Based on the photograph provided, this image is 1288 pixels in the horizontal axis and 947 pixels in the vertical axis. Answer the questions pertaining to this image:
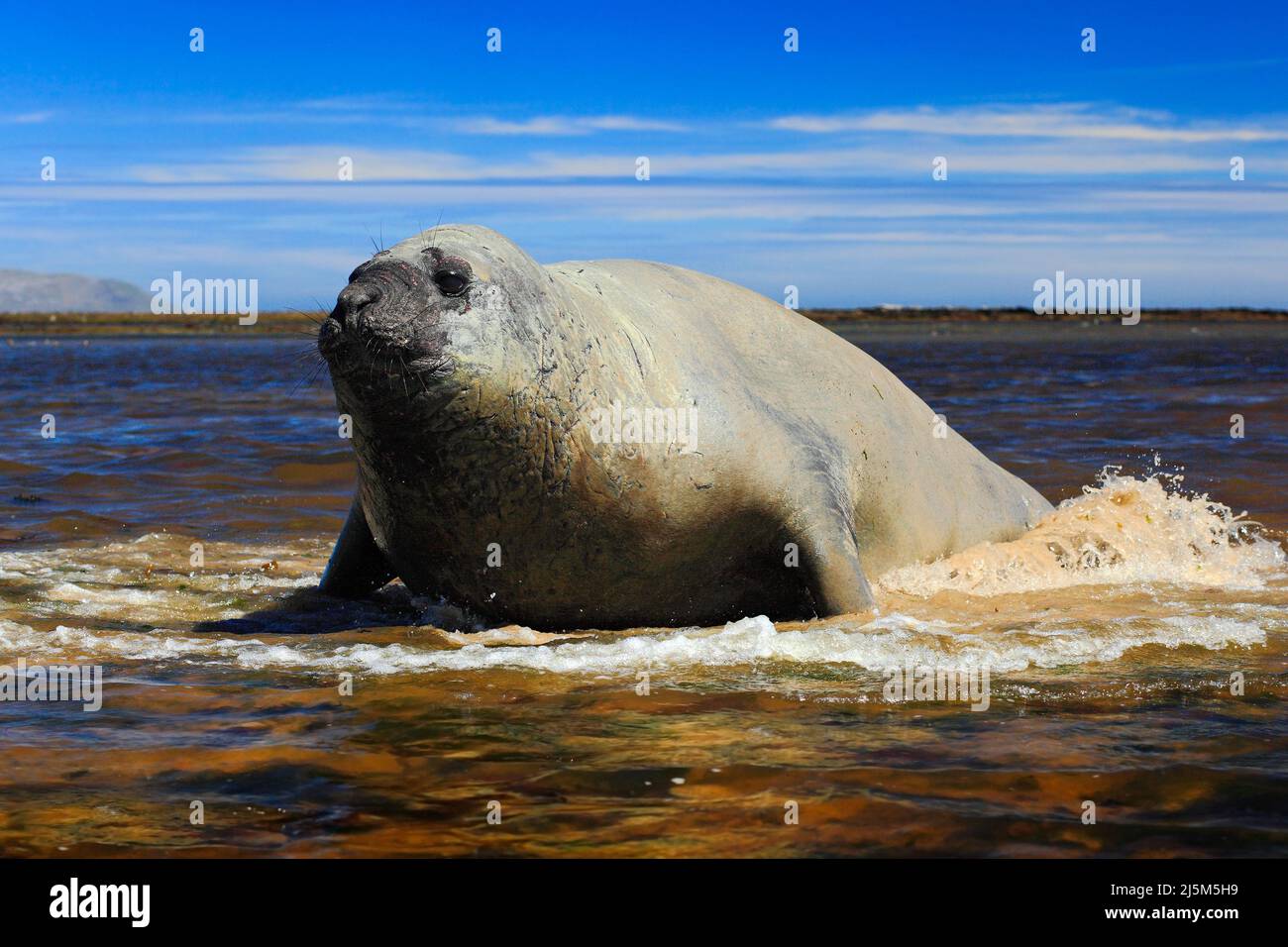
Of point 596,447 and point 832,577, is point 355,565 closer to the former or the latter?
point 596,447

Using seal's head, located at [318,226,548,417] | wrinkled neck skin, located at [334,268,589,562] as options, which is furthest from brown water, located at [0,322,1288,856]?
seal's head, located at [318,226,548,417]

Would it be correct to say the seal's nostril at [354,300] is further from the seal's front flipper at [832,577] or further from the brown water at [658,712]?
the seal's front flipper at [832,577]

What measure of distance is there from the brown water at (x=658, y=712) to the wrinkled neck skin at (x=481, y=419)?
542mm

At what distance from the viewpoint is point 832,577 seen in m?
6.09

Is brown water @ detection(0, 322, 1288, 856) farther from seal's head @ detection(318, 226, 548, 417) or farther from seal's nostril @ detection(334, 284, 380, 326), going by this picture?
seal's nostril @ detection(334, 284, 380, 326)

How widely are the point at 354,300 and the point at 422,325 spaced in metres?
0.24

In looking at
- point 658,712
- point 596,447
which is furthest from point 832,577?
point 658,712

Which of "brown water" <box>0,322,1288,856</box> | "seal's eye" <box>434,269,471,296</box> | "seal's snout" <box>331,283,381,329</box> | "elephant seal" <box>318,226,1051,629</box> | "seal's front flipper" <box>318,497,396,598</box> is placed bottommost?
"brown water" <box>0,322,1288,856</box>

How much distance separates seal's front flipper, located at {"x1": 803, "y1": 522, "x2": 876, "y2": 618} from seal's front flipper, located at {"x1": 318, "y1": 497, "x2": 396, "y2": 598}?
75.3 inches

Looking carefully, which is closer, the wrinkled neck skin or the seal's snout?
the seal's snout

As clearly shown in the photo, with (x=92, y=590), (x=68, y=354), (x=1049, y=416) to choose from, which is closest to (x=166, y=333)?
(x=68, y=354)

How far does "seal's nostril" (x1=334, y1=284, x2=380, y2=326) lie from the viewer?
4.99 metres

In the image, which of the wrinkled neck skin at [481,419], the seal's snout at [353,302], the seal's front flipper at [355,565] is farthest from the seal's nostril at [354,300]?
the seal's front flipper at [355,565]

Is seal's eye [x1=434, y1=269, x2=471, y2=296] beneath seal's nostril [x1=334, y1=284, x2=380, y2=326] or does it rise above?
above
